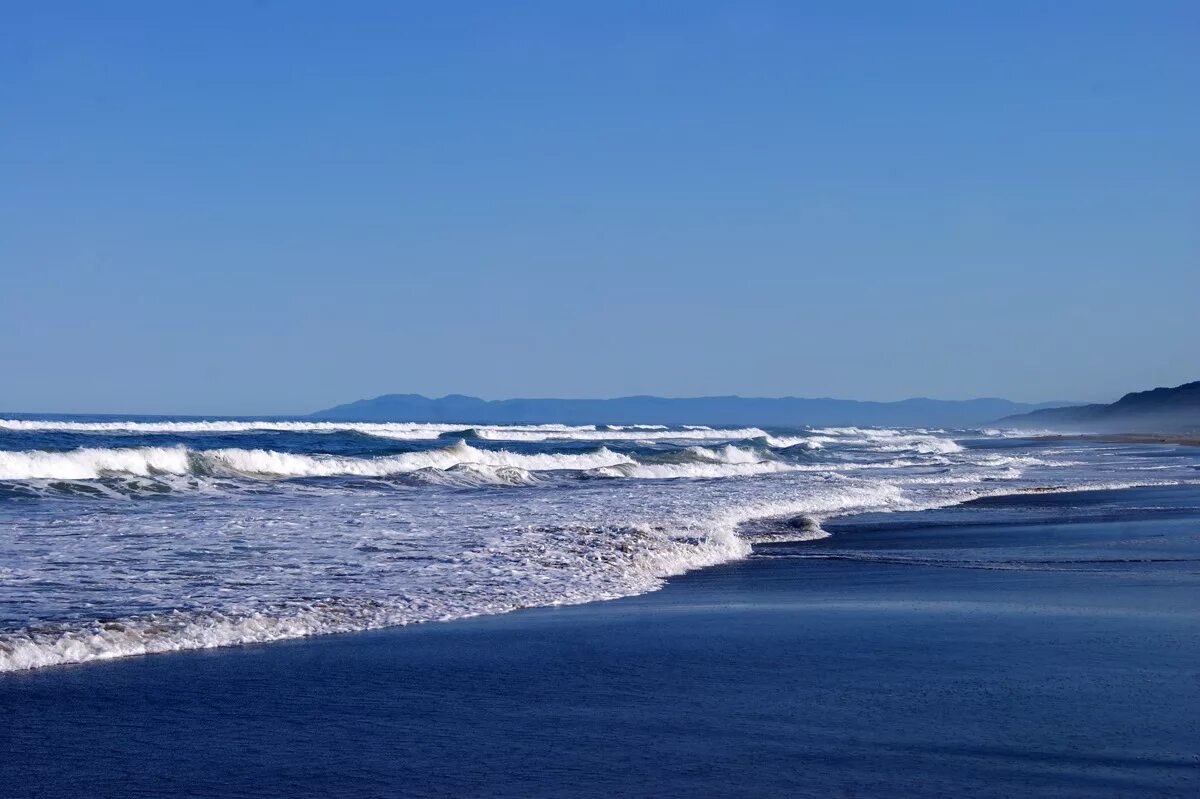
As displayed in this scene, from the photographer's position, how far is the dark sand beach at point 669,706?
4723 millimetres

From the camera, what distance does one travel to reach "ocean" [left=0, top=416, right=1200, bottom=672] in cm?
812

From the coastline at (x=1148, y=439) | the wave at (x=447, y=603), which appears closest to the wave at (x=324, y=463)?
the wave at (x=447, y=603)

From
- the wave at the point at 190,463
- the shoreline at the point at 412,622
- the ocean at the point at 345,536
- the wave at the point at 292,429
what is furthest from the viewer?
the wave at the point at 292,429

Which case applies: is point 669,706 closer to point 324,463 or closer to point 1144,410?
point 324,463

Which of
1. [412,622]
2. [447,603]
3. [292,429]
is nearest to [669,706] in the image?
[412,622]

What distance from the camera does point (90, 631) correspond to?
7.28 metres

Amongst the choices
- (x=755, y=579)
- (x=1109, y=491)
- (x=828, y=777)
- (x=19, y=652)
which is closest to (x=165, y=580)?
(x=19, y=652)

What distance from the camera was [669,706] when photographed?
5855 millimetres

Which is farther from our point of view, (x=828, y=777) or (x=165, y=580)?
(x=165, y=580)

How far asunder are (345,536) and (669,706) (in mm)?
8266

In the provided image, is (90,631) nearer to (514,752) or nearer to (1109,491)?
(514,752)

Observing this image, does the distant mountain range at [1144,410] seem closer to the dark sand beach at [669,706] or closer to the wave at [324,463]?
the wave at [324,463]

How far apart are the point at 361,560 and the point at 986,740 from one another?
7285 millimetres

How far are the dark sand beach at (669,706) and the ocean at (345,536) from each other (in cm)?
66
